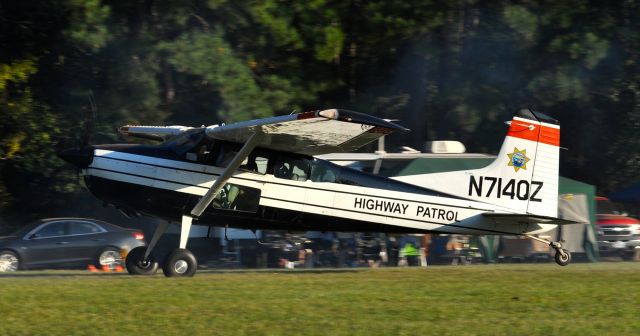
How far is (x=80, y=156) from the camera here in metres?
13.4

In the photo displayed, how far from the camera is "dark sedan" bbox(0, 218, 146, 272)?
20156 millimetres

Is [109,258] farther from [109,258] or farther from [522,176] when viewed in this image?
[522,176]

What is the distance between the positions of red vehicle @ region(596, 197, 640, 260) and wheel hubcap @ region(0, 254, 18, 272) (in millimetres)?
14570

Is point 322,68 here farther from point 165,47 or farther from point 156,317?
point 156,317

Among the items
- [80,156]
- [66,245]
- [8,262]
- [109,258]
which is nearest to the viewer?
[80,156]

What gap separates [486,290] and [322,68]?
51.9ft

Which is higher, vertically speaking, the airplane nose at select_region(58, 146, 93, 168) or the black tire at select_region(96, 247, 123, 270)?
the airplane nose at select_region(58, 146, 93, 168)

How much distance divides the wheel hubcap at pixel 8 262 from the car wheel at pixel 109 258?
1782mm

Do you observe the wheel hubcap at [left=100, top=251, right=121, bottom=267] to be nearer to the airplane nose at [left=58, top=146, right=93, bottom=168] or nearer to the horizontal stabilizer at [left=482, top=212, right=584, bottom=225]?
the airplane nose at [left=58, top=146, right=93, bottom=168]

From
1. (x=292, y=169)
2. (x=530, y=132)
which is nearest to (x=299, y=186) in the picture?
(x=292, y=169)

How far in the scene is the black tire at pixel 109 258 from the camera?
2067 cm

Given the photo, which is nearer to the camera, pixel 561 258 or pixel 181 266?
pixel 181 266

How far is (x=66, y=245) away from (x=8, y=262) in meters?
1.27

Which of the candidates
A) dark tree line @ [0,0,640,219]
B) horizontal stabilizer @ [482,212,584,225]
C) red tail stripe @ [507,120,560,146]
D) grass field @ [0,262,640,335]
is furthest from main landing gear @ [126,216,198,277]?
dark tree line @ [0,0,640,219]
